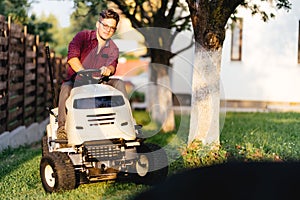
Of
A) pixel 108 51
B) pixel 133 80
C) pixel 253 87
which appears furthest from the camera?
pixel 133 80

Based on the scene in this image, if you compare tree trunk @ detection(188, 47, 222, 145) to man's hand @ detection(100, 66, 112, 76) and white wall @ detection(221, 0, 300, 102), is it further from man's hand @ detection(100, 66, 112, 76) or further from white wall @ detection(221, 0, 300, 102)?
white wall @ detection(221, 0, 300, 102)

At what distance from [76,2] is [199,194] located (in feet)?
34.3

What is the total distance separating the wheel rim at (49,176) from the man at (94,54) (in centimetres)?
33

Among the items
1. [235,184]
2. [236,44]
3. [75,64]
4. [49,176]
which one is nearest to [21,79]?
[75,64]

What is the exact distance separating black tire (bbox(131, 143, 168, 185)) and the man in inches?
25.8

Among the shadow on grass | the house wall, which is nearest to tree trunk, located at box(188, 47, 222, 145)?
the shadow on grass

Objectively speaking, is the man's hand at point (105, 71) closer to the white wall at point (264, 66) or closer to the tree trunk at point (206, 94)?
the tree trunk at point (206, 94)

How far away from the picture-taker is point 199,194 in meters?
2.03

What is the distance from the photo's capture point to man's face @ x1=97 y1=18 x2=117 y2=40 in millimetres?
6871

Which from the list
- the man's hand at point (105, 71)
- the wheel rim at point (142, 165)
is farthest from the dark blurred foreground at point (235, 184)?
the wheel rim at point (142, 165)

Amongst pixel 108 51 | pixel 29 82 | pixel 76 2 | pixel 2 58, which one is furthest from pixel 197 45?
pixel 29 82

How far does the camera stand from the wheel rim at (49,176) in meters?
6.62

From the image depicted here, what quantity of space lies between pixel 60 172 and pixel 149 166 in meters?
0.95

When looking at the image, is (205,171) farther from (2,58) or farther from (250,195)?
(2,58)
